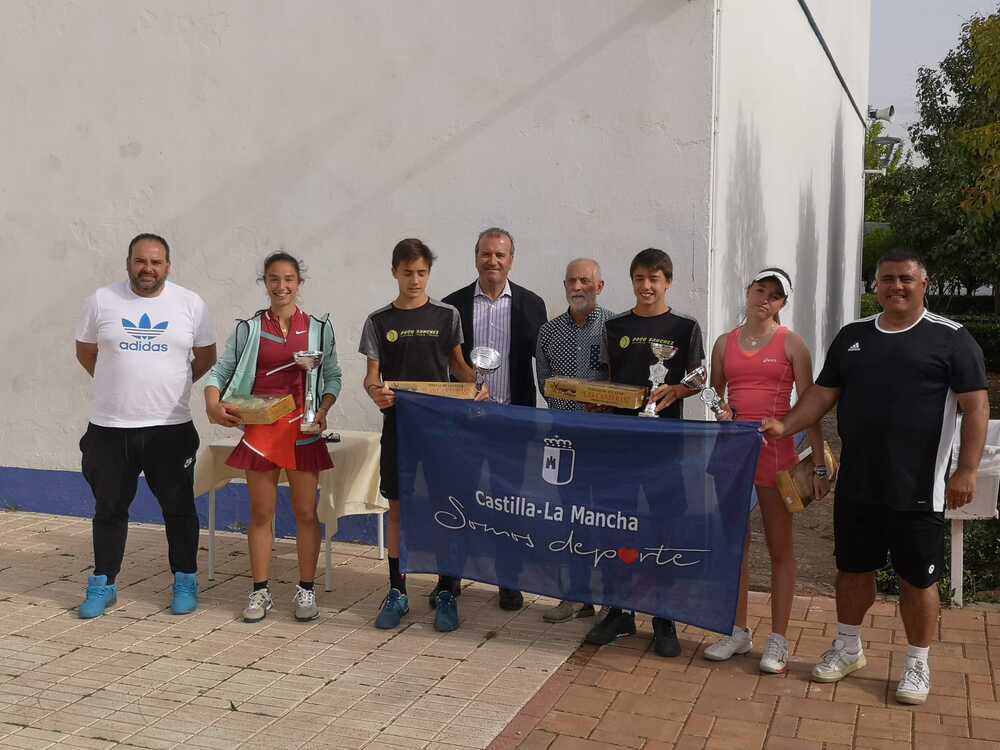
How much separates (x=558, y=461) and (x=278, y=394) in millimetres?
1488

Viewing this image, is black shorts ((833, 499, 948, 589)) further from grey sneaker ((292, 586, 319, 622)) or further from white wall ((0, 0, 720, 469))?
grey sneaker ((292, 586, 319, 622))

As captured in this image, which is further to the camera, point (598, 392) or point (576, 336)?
point (576, 336)

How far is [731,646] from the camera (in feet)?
16.7

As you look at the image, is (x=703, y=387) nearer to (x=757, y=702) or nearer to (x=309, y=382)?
(x=757, y=702)

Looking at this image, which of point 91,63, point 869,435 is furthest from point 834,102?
point 869,435

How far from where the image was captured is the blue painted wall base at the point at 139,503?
7246mm

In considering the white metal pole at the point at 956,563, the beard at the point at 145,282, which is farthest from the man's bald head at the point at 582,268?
the white metal pole at the point at 956,563

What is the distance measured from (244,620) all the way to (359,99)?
11.1ft

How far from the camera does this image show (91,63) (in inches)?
300

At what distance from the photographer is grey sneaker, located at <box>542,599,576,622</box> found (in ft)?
18.5

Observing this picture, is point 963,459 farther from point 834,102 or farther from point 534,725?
point 834,102

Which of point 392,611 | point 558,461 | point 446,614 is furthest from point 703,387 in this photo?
point 392,611

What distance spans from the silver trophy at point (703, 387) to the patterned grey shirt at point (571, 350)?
0.54 meters

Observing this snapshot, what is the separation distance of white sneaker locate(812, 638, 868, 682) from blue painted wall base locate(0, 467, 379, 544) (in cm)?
324
